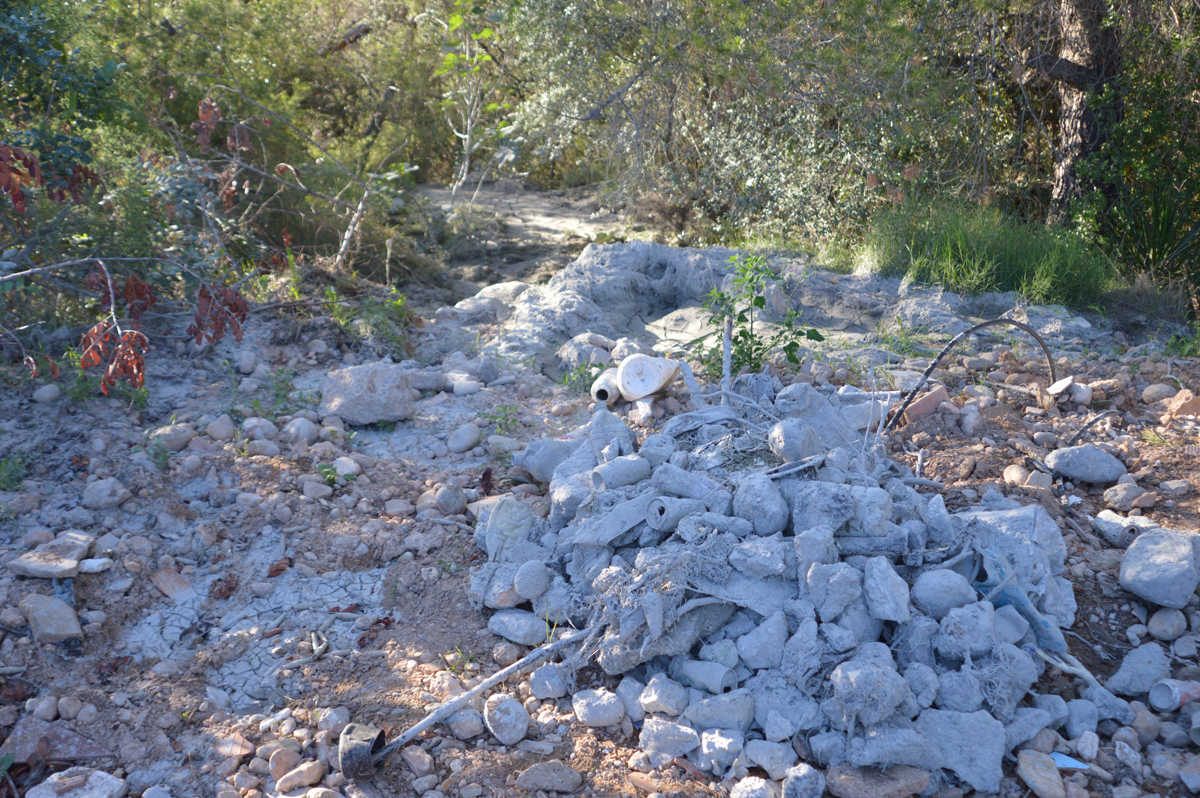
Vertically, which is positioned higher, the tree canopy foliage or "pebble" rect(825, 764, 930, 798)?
the tree canopy foliage

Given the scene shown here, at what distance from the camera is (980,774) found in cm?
228

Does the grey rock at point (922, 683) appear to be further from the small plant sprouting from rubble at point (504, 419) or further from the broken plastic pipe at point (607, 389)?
the small plant sprouting from rubble at point (504, 419)

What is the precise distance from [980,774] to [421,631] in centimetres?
168

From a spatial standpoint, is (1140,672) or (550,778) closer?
(550,778)

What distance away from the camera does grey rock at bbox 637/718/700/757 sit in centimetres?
239

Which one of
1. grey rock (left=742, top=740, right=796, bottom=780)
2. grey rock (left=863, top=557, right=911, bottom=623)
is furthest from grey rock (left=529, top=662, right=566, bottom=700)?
grey rock (left=863, top=557, right=911, bottom=623)

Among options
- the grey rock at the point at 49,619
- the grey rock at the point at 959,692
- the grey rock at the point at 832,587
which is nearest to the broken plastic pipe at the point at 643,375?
the grey rock at the point at 832,587

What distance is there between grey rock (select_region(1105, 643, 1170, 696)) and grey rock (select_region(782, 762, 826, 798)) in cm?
103

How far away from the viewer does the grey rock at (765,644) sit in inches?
99.9

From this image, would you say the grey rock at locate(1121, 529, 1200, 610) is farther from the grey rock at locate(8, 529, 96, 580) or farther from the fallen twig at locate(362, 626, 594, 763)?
the grey rock at locate(8, 529, 96, 580)

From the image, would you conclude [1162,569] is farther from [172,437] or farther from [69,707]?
[172,437]

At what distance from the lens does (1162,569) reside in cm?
283

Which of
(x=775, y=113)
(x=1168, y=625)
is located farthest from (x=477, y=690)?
(x=775, y=113)

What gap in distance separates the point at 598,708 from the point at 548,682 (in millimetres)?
183
